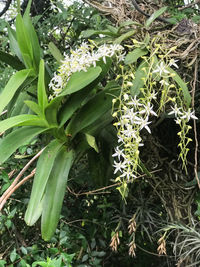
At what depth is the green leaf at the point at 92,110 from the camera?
0.74 m

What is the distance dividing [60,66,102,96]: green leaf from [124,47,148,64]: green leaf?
8 cm

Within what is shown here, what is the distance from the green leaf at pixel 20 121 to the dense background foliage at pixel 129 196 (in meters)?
0.18

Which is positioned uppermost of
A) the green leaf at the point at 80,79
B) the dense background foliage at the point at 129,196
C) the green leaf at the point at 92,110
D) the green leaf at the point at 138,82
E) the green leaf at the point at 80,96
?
the green leaf at the point at 80,79

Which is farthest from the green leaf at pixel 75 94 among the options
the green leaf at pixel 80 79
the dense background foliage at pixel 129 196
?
the dense background foliage at pixel 129 196

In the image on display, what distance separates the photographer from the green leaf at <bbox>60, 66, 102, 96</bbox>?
2.19 feet

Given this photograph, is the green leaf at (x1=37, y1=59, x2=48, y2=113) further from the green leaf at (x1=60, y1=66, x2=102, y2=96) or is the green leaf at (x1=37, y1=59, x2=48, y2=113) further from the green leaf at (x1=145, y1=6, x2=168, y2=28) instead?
the green leaf at (x1=145, y1=6, x2=168, y2=28)

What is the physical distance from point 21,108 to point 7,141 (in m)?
0.17

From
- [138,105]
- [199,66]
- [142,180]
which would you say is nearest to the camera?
[138,105]

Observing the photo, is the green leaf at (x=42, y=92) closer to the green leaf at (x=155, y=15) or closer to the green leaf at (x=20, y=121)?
the green leaf at (x=20, y=121)

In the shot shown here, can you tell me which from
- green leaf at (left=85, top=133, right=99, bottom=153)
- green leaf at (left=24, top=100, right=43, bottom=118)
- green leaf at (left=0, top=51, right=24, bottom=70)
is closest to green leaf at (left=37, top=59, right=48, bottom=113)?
green leaf at (left=24, top=100, right=43, bottom=118)

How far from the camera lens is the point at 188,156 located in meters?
0.90

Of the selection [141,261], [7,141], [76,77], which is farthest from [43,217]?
[141,261]

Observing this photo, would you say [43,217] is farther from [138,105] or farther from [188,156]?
[188,156]

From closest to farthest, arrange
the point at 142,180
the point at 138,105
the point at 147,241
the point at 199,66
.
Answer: the point at 138,105 < the point at 199,66 < the point at 142,180 < the point at 147,241
